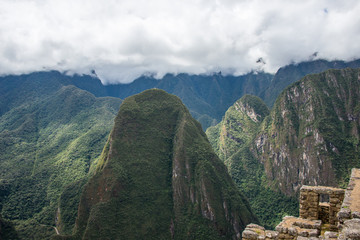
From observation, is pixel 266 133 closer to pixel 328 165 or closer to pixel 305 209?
pixel 328 165

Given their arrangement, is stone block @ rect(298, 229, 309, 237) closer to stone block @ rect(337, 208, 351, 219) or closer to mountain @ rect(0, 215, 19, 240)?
stone block @ rect(337, 208, 351, 219)

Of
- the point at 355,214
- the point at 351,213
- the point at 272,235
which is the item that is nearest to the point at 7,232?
the point at 272,235

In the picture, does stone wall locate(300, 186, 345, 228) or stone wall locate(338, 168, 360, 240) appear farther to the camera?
stone wall locate(300, 186, 345, 228)

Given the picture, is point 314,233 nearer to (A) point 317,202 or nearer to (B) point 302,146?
(A) point 317,202

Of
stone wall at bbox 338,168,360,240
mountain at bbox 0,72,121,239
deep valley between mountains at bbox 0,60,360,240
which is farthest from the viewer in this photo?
mountain at bbox 0,72,121,239

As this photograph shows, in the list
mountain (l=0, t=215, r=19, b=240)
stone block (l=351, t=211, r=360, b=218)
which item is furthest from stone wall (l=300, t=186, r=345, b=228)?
mountain (l=0, t=215, r=19, b=240)

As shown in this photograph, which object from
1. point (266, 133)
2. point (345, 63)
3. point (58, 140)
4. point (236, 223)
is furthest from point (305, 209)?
point (345, 63)

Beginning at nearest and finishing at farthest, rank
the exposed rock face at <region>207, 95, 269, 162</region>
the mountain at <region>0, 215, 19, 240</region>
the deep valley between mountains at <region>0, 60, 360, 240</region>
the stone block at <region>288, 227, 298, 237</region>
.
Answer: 1. the stone block at <region>288, 227, 298, 237</region>
2. the deep valley between mountains at <region>0, 60, 360, 240</region>
3. the mountain at <region>0, 215, 19, 240</region>
4. the exposed rock face at <region>207, 95, 269, 162</region>
